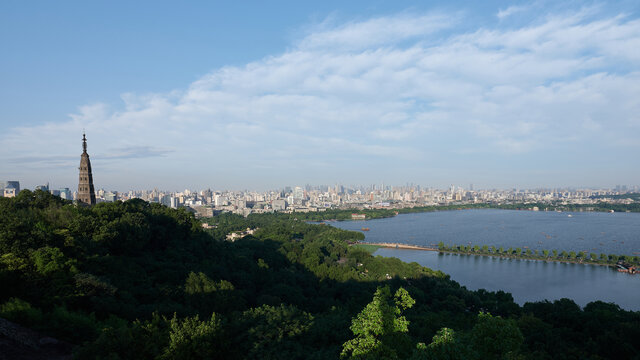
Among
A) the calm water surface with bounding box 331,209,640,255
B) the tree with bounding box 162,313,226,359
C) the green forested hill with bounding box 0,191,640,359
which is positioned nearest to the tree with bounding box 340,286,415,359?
the green forested hill with bounding box 0,191,640,359

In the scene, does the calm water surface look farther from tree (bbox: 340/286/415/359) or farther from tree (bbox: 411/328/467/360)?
tree (bbox: 411/328/467/360)

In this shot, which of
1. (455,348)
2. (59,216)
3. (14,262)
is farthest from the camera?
(59,216)

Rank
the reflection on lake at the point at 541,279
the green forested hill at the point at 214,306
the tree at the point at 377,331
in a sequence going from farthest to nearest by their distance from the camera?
1. the reflection on lake at the point at 541,279
2. the green forested hill at the point at 214,306
3. the tree at the point at 377,331

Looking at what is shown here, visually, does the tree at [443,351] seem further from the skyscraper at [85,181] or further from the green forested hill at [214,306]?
the skyscraper at [85,181]

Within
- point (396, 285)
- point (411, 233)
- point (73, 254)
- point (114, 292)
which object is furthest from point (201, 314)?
point (411, 233)

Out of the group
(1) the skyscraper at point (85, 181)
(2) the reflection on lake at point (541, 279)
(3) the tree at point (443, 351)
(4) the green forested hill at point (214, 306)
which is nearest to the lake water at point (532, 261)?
(2) the reflection on lake at point (541, 279)

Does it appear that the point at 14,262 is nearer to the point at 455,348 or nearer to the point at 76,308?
the point at 76,308
